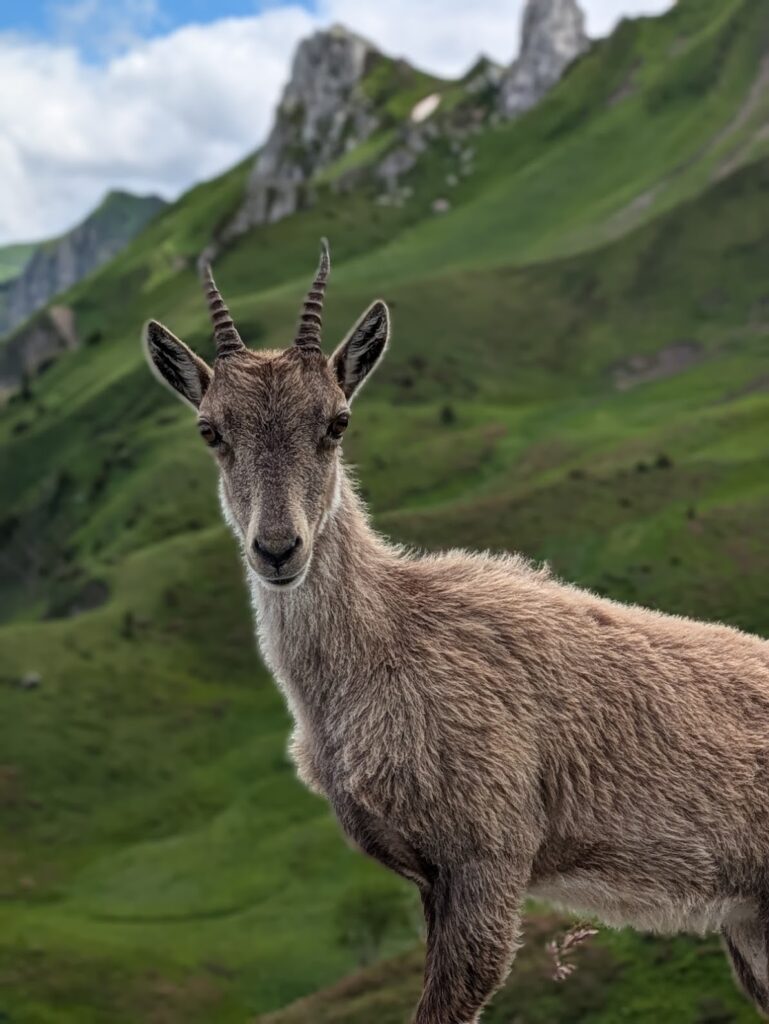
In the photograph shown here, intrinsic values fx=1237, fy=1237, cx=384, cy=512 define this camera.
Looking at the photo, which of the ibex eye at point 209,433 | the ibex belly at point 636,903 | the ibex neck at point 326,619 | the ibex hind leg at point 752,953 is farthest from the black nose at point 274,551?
the ibex hind leg at point 752,953

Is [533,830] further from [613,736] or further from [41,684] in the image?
[41,684]

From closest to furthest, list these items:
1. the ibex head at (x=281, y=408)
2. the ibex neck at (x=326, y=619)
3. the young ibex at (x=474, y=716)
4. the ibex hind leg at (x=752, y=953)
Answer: the young ibex at (x=474, y=716) → the ibex hind leg at (x=752, y=953) → the ibex head at (x=281, y=408) → the ibex neck at (x=326, y=619)

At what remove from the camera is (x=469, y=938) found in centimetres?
1123

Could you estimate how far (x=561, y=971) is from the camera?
12.6 meters

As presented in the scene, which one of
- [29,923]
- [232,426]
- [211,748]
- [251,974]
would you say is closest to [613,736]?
[232,426]

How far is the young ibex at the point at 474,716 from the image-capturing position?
1143cm

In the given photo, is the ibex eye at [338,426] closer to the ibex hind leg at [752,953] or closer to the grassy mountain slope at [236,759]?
the ibex hind leg at [752,953]

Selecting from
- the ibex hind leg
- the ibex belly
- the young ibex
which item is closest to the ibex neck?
the young ibex

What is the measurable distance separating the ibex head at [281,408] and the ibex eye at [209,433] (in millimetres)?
12

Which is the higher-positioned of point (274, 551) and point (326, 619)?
point (274, 551)

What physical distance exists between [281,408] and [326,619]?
2.18 meters

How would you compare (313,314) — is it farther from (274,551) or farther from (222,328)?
(274,551)

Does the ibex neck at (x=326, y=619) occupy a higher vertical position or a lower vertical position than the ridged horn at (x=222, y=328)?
lower

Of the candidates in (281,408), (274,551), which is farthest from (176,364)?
(274,551)
